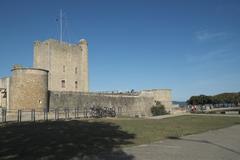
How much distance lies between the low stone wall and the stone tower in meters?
7.86

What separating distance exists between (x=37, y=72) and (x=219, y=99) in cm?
7021

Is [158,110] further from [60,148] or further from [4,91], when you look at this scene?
[60,148]

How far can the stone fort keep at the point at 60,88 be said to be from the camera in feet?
102

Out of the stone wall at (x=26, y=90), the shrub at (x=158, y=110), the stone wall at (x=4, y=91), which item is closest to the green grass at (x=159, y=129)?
the stone wall at (x=26, y=90)

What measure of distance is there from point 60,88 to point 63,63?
150 inches

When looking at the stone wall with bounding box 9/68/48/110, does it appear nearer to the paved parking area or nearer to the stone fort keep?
the stone fort keep

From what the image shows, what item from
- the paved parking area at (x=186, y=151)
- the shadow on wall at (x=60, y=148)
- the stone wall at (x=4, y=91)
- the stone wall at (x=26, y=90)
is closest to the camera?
the shadow on wall at (x=60, y=148)

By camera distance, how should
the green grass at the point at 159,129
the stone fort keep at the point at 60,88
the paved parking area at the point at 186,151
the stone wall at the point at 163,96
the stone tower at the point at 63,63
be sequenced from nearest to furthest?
the paved parking area at the point at 186,151 → the green grass at the point at 159,129 → the stone fort keep at the point at 60,88 → the stone tower at the point at 63,63 → the stone wall at the point at 163,96

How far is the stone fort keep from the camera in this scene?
31.0 metres

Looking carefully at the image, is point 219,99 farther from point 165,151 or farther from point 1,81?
point 165,151

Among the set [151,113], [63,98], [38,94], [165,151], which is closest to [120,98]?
[151,113]

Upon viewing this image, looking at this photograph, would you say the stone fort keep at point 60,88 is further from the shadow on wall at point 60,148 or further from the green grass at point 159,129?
the shadow on wall at point 60,148

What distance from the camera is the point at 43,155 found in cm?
938

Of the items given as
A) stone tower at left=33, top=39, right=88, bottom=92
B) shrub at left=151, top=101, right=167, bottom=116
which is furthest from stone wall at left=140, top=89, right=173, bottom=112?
stone tower at left=33, top=39, right=88, bottom=92
